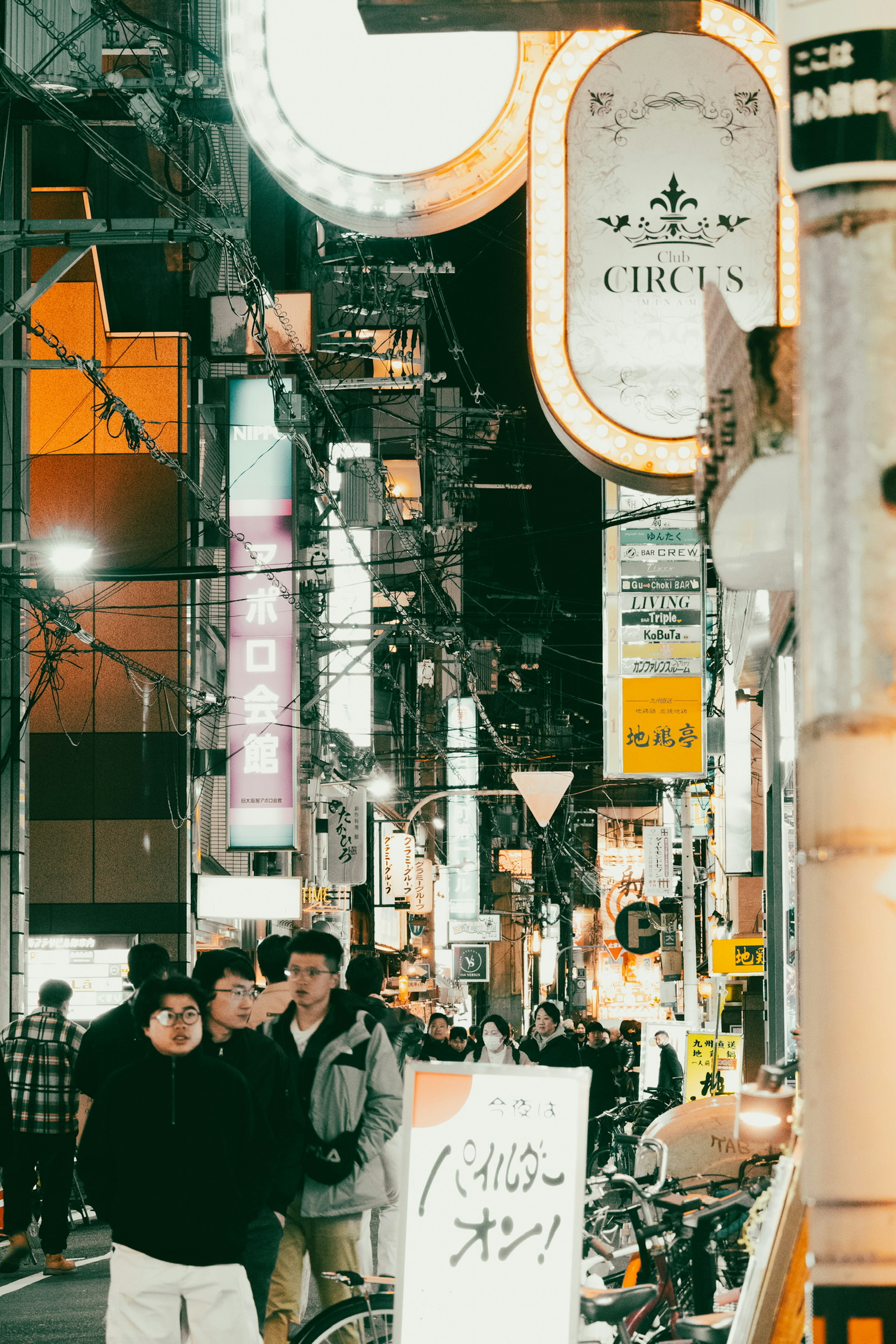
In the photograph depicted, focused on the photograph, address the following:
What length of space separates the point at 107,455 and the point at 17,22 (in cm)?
1210

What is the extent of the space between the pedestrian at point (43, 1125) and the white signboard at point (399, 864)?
31531mm

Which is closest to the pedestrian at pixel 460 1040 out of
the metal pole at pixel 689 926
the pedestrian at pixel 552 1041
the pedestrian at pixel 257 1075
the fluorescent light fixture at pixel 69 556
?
the pedestrian at pixel 552 1041

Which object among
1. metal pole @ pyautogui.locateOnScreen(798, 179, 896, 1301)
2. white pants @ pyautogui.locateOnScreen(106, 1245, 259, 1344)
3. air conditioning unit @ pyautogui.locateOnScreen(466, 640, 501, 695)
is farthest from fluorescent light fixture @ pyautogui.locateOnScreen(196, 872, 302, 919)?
air conditioning unit @ pyautogui.locateOnScreen(466, 640, 501, 695)

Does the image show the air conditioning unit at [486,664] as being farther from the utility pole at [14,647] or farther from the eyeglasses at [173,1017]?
the eyeglasses at [173,1017]

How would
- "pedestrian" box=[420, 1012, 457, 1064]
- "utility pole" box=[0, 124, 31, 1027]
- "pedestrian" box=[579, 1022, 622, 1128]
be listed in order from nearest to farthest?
"pedestrian" box=[579, 1022, 622, 1128]
"utility pole" box=[0, 124, 31, 1027]
"pedestrian" box=[420, 1012, 457, 1064]

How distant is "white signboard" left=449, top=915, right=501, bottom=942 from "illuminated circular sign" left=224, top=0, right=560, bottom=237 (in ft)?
127

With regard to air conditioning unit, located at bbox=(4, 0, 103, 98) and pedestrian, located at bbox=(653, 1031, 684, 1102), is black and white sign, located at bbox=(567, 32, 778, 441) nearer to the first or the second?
air conditioning unit, located at bbox=(4, 0, 103, 98)

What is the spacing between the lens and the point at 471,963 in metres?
42.3

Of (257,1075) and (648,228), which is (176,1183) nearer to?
(257,1075)

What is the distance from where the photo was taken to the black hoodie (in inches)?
253

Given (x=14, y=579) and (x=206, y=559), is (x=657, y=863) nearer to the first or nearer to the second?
(x=206, y=559)

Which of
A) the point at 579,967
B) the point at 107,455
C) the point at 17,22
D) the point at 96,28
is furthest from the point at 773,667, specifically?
the point at 579,967

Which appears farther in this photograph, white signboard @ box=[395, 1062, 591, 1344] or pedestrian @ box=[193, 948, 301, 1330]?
pedestrian @ box=[193, 948, 301, 1330]

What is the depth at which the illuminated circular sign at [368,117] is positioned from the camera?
6137 millimetres
